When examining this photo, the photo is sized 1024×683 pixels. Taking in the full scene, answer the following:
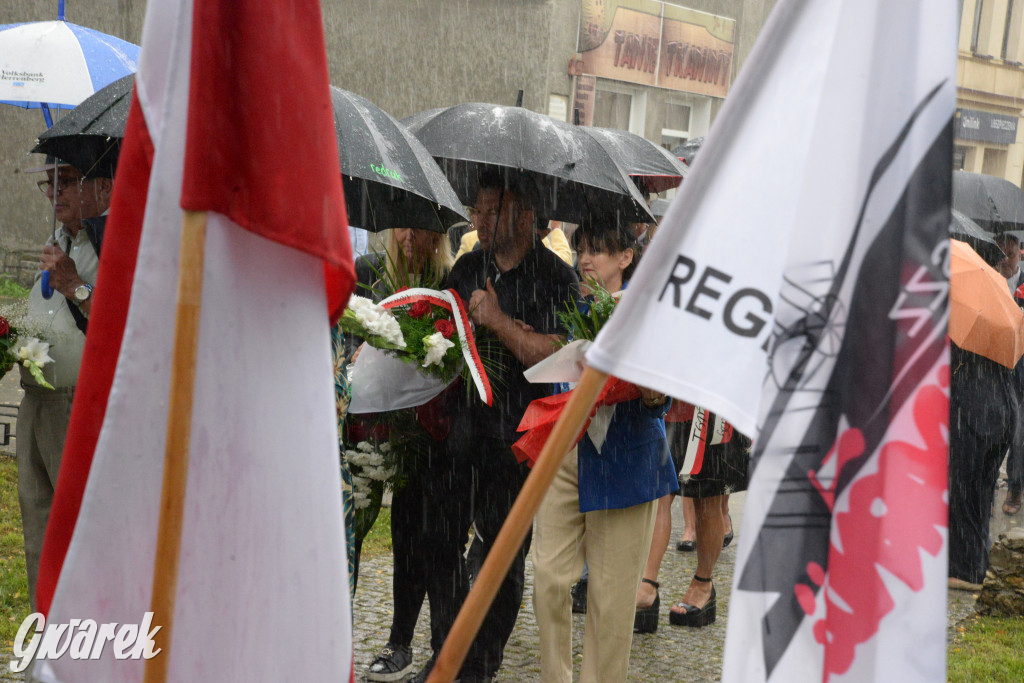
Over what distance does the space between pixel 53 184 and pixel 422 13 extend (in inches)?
536

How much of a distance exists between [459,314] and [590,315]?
0.56 metres

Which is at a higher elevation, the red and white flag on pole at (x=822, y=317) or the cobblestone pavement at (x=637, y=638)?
the red and white flag on pole at (x=822, y=317)

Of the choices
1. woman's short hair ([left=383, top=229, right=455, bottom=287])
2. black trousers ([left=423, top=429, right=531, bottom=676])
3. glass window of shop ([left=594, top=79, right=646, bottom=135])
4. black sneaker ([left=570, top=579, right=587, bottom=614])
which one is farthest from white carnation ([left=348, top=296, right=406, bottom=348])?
glass window of shop ([left=594, top=79, right=646, bottom=135])

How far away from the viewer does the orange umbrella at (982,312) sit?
18.0 feet

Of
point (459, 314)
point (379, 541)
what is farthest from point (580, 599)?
point (459, 314)

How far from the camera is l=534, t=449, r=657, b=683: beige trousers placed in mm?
4418

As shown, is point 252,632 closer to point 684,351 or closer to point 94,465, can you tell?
point 94,465

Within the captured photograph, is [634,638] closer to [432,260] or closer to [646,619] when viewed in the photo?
[646,619]

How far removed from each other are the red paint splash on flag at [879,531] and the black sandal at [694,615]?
13.7ft

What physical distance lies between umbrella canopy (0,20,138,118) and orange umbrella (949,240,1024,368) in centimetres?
450

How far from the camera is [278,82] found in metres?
2.17

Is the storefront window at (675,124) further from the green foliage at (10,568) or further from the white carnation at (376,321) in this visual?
the white carnation at (376,321)

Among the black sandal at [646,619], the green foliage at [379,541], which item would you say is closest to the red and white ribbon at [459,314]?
the black sandal at [646,619]

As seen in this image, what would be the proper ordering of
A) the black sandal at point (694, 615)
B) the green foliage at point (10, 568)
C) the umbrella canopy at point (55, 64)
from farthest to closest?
the black sandal at point (694, 615)
the umbrella canopy at point (55, 64)
the green foliage at point (10, 568)
